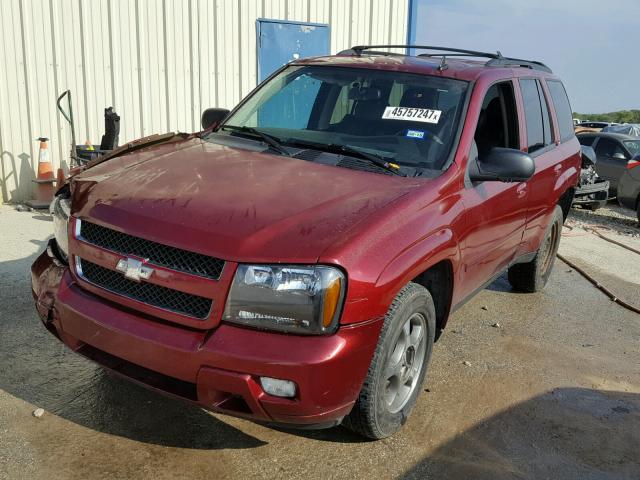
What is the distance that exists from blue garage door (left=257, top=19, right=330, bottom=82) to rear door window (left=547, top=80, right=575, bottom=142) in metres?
4.80

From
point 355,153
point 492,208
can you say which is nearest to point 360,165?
point 355,153

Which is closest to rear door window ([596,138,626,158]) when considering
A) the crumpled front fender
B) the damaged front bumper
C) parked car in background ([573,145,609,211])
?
parked car in background ([573,145,609,211])

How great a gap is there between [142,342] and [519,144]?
3.05 metres

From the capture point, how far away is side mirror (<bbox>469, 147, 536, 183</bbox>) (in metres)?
3.51

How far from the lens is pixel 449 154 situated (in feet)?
11.5

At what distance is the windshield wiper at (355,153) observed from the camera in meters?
3.36

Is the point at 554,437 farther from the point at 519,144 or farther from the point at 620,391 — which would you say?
the point at 519,144

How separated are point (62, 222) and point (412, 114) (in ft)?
6.90

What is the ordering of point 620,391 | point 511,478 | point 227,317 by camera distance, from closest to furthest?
point 227,317 < point 511,478 < point 620,391

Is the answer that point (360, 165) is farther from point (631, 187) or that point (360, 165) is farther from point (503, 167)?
point (631, 187)

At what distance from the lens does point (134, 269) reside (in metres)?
2.68

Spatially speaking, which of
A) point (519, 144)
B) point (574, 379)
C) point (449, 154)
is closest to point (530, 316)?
point (574, 379)

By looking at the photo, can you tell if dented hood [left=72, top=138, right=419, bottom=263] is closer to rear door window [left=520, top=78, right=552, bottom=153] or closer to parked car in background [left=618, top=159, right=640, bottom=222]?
rear door window [left=520, top=78, right=552, bottom=153]

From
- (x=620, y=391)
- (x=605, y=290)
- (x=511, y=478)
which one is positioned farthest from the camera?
(x=605, y=290)
